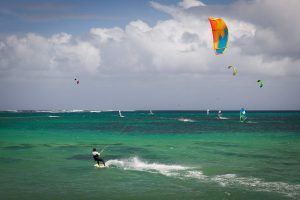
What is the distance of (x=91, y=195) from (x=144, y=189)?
9.32ft

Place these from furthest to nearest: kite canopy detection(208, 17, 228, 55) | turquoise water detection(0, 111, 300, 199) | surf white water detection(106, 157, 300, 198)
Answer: kite canopy detection(208, 17, 228, 55) < surf white water detection(106, 157, 300, 198) < turquoise water detection(0, 111, 300, 199)

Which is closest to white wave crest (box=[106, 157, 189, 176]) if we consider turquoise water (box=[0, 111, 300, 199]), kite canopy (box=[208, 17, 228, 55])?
turquoise water (box=[0, 111, 300, 199])

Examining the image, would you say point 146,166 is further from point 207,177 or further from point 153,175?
point 207,177

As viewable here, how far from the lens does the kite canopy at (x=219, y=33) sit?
2242cm

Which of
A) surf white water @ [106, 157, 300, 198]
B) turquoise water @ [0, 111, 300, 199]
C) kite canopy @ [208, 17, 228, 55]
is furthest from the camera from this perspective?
kite canopy @ [208, 17, 228, 55]

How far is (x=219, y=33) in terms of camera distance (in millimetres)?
22609

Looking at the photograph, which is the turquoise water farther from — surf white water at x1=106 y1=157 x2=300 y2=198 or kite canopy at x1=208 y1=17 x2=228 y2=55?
kite canopy at x1=208 y1=17 x2=228 y2=55

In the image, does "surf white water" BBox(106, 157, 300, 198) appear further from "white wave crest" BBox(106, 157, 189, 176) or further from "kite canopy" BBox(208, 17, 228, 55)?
"kite canopy" BBox(208, 17, 228, 55)

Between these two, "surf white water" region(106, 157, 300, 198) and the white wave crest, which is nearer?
"surf white water" region(106, 157, 300, 198)

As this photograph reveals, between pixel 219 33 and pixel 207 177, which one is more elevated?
pixel 219 33

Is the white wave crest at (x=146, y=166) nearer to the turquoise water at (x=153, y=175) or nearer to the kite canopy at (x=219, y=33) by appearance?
the turquoise water at (x=153, y=175)

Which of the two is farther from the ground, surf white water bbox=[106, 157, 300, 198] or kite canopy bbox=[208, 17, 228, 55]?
kite canopy bbox=[208, 17, 228, 55]

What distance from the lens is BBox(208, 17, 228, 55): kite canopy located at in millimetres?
22422

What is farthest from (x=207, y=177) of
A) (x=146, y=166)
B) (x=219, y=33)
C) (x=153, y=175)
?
(x=219, y=33)
